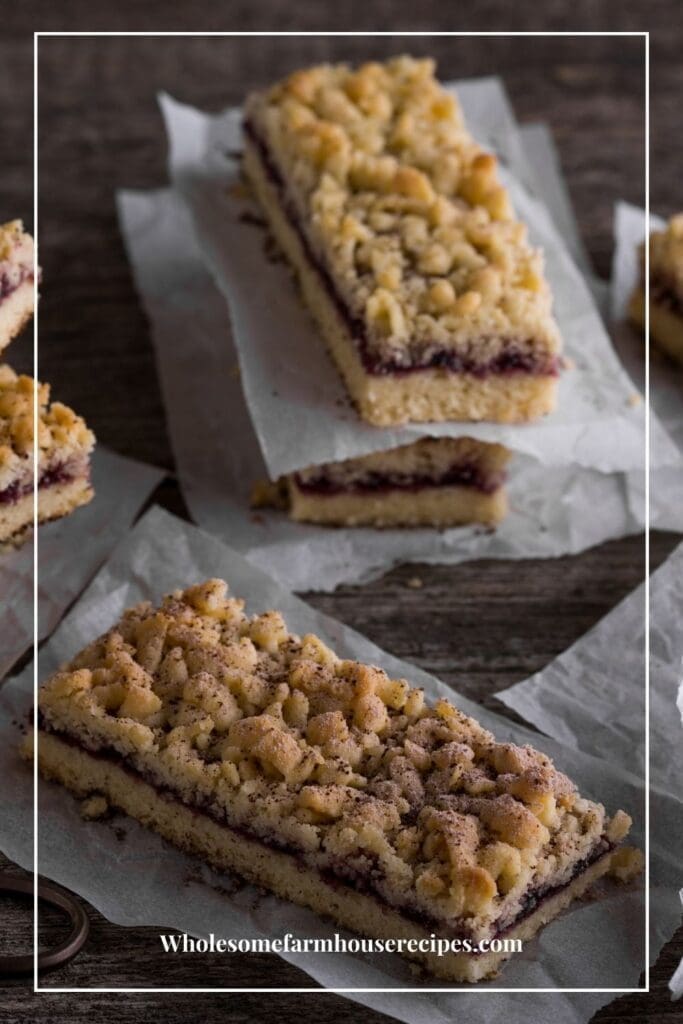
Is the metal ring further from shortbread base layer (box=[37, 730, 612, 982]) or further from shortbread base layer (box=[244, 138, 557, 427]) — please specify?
shortbread base layer (box=[244, 138, 557, 427])

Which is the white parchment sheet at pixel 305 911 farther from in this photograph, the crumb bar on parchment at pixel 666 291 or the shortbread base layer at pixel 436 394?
the crumb bar on parchment at pixel 666 291

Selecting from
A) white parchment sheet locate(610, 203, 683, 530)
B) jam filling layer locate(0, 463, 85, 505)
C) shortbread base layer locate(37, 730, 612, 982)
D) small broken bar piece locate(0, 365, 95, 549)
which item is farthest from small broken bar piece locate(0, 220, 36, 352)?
white parchment sheet locate(610, 203, 683, 530)

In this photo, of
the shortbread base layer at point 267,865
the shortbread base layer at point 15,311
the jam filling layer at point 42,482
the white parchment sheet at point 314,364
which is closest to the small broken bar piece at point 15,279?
the shortbread base layer at point 15,311

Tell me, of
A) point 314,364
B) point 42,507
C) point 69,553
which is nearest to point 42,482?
point 42,507

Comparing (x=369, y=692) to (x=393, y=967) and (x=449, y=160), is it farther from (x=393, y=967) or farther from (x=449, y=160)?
(x=449, y=160)

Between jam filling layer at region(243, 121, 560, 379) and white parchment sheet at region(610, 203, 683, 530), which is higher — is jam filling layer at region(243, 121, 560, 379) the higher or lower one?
the higher one

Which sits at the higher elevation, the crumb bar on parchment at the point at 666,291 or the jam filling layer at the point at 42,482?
the jam filling layer at the point at 42,482

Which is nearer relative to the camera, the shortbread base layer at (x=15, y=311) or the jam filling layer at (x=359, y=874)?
the jam filling layer at (x=359, y=874)
